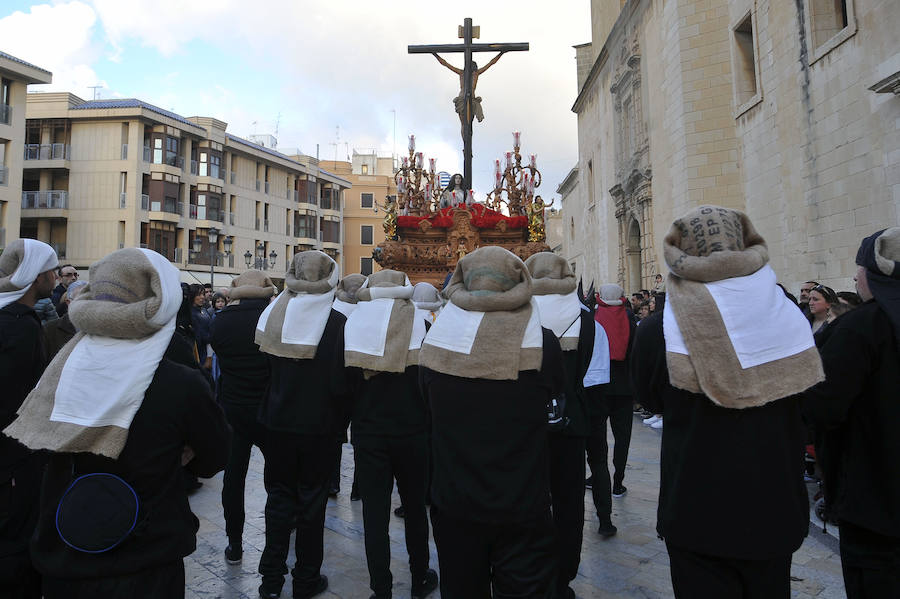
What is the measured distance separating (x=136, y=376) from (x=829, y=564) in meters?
4.59

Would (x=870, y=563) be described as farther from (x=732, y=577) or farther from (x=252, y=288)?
(x=252, y=288)

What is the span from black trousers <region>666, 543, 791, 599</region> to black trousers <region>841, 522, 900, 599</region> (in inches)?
21.4

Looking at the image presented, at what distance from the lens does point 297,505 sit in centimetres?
371

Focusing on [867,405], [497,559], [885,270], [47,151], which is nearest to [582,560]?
[497,559]

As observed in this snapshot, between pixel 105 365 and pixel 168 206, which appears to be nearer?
pixel 105 365

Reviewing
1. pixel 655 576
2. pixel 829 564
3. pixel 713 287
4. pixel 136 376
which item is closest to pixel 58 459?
pixel 136 376

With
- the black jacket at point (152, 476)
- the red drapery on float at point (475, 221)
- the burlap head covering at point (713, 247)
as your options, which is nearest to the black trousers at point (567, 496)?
the burlap head covering at point (713, 247)

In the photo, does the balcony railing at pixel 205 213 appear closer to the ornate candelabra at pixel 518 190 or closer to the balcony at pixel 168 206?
the balcony at pixel 168 206

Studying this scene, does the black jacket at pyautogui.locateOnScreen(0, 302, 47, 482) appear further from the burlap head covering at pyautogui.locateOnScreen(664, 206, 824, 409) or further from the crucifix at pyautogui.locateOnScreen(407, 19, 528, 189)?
the crucifix at pyautogui.locateOnScreen(407, 19, 528, 189)

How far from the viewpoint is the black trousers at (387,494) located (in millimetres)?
3449

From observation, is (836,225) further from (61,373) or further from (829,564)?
(61,373)

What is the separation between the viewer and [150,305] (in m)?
2.08

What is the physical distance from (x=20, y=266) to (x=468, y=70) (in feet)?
40.6

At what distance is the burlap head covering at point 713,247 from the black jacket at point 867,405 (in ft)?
2.00
